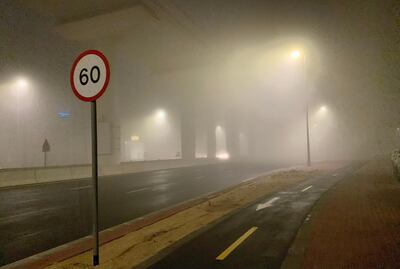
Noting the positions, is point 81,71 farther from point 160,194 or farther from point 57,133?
point 57,133

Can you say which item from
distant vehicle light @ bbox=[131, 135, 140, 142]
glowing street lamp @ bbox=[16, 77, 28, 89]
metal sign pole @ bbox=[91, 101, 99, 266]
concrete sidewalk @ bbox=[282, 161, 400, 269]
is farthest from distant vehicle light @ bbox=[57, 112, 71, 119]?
metal sign pole @ bbox=[91, 101, 99, 266]

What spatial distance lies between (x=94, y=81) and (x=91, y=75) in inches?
4.6

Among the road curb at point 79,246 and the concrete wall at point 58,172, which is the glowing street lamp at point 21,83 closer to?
the concrete wall at point 58,172

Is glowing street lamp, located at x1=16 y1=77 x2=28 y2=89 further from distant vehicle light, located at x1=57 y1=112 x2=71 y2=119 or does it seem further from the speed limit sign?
the speed limit sign

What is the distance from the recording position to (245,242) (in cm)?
685

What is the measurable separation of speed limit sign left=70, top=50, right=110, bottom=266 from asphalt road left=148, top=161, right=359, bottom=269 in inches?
54.4

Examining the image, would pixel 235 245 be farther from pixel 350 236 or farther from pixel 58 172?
pixel 58 172

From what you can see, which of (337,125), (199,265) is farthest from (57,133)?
(337,125)

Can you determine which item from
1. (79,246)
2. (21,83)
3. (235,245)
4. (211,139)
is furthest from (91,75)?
(211,139)

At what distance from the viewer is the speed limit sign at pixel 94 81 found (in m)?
5.01

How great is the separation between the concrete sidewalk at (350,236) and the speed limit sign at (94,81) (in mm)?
3208

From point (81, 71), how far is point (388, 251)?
608cm

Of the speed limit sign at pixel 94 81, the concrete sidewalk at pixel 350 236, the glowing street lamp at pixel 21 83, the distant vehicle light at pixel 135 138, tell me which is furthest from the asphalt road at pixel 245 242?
the distant vehicle light at pixel 135 138

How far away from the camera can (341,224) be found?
7.91 meters
